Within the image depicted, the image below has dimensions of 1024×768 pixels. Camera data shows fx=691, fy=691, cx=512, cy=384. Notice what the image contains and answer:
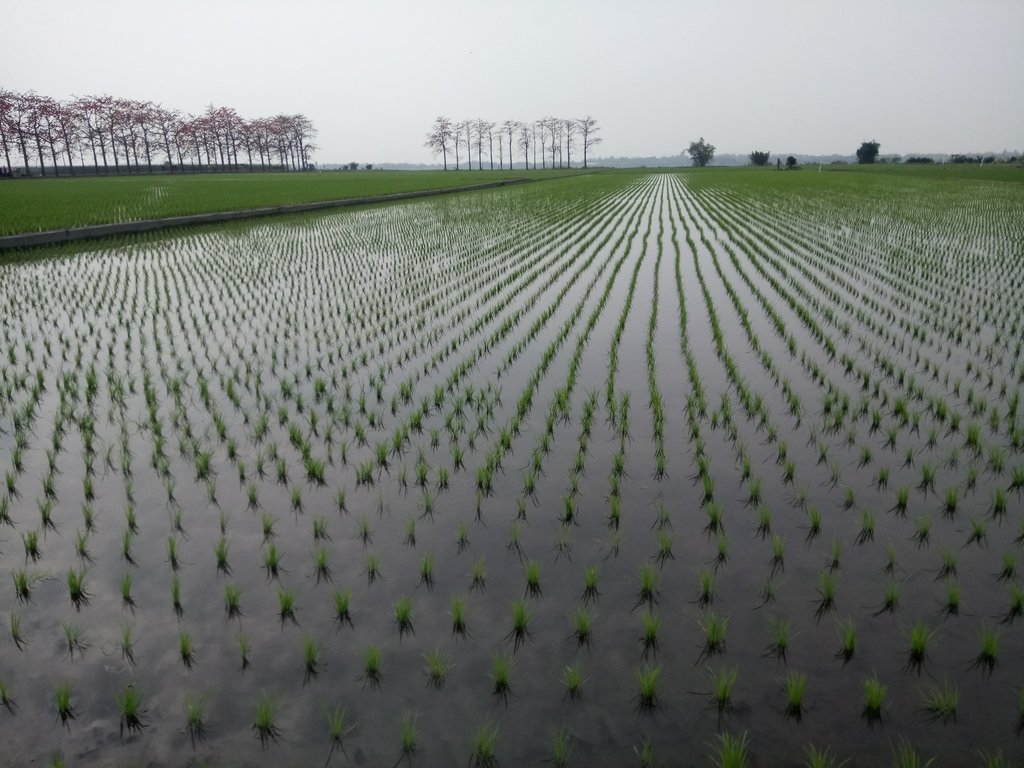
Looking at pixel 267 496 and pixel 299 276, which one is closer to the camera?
pixel 267 496

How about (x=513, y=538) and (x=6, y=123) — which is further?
(x=6, y=123)

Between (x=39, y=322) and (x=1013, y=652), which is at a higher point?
(x=39, y=322)

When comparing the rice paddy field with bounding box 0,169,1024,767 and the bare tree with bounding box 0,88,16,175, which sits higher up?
the bare tree with bounding box 0,88,16,175

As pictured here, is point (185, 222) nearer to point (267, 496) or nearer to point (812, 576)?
point (267, 496)

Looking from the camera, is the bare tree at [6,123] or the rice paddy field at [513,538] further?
the bare tree at [6,123]

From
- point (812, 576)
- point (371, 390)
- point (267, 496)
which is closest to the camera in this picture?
point (812, 576)

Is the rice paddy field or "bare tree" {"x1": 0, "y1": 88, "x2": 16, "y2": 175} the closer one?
the rice paddy field

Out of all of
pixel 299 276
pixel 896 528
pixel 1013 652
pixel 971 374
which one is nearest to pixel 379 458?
pixel 896 528

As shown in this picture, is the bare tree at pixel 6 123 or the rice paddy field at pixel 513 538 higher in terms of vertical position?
the bare tree at pixel 6 123
